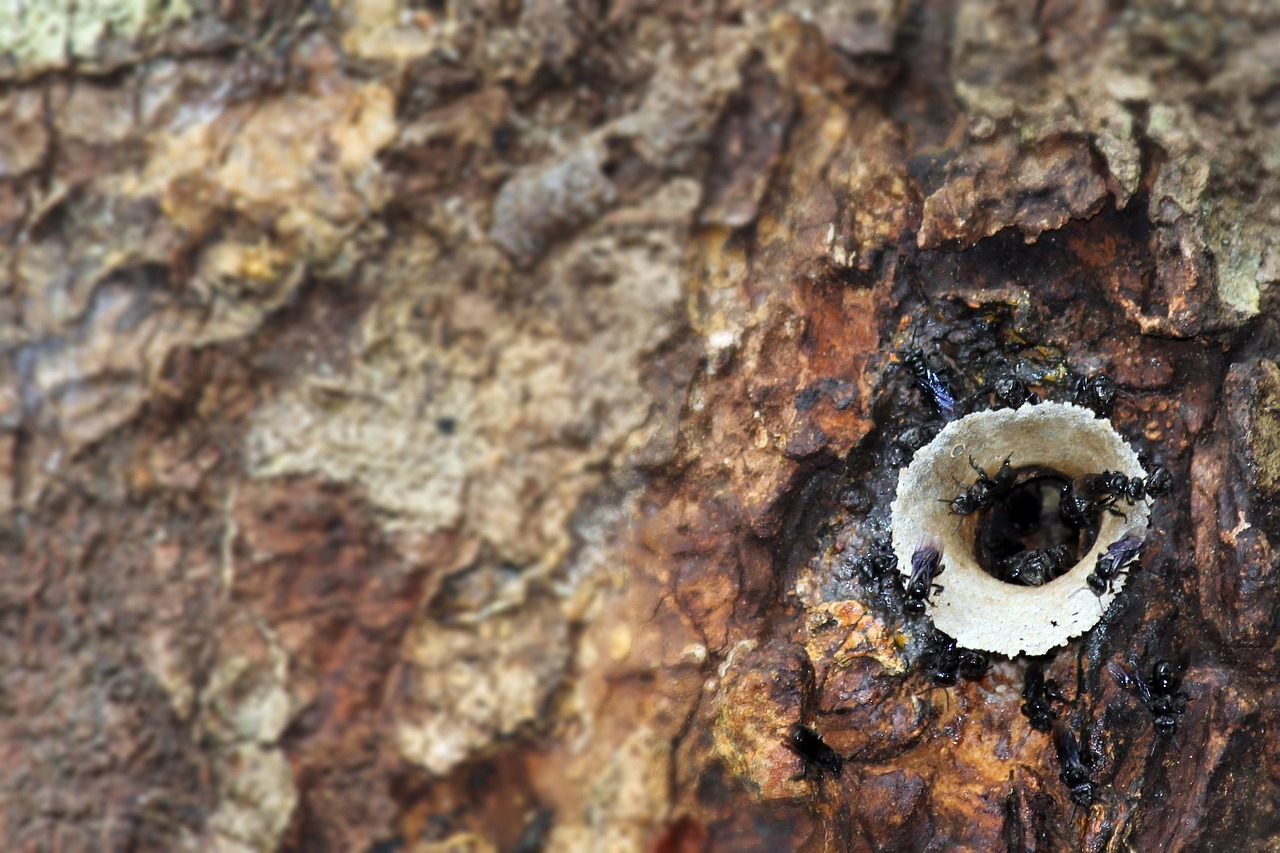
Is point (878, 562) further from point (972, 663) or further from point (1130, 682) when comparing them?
point (1130, 682)

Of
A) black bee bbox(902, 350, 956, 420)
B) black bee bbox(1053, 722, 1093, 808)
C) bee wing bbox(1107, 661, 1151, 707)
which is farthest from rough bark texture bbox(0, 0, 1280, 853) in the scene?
bee wing bbox(1107, 661, 1151, 707)

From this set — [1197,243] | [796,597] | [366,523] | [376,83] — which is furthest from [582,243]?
[1197,243]

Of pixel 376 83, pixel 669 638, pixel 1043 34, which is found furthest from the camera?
pixel 669 638

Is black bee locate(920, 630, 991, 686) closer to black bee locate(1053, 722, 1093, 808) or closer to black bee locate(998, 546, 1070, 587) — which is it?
black bee locate(1053, 722, 1093, 808)

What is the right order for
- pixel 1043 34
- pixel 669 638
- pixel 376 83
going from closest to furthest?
1. pixel 1043 34
2. pixel 376 83
3. pixel 669 638

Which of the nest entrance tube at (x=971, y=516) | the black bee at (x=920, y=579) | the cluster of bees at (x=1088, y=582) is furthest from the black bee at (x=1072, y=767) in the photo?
the black bee at (x=920, y=579)

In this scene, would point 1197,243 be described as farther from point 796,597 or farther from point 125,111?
point 125,111

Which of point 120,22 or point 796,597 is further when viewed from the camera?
point 796,597

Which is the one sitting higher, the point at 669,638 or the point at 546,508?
the point at 546,508
